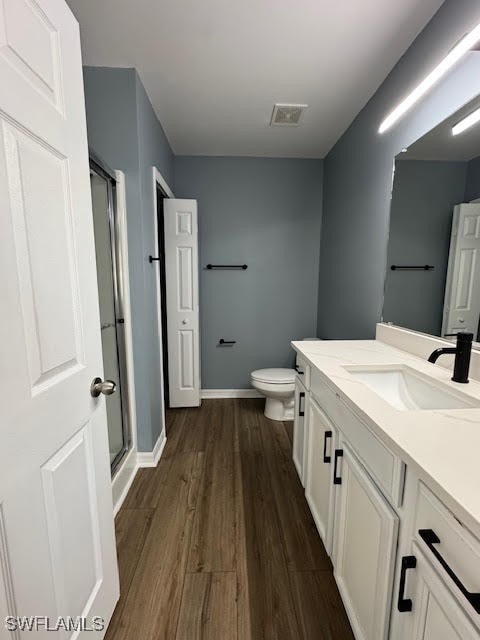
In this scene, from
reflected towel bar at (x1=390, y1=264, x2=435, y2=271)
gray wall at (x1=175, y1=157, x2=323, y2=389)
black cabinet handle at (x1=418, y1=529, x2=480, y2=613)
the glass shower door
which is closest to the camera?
black cabinet handle at (x1=418, y1=529, x2=480, y2=613)

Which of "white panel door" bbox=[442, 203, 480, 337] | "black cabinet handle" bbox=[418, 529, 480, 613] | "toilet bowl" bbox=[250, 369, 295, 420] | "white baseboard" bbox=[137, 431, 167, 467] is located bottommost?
"white baseboard" bbox=[137, 431, 167, 467]

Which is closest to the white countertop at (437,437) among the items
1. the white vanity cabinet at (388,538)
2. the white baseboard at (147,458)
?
the white vanity cabinet at (388,538)

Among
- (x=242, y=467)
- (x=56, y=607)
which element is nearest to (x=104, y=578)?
(x=56, y=607)

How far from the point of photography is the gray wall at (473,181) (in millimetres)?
1158

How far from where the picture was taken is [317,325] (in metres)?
3.10

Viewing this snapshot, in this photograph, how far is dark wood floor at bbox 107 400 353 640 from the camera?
109 centimetres

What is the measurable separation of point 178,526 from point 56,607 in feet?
2.75

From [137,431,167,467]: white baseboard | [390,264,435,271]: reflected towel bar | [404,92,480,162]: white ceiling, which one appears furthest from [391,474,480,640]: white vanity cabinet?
[137,431,167,467]: white baseboard

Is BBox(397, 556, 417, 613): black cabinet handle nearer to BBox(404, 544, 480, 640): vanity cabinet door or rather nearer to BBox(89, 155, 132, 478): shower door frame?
BBox(404, 544, 480, 640): vanity cabinet door

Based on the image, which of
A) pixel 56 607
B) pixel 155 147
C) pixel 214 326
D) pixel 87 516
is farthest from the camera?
pixel 214 326

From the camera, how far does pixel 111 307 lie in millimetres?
1806

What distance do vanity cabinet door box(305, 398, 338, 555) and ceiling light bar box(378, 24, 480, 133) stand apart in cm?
151

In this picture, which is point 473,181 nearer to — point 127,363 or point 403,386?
point 403,386

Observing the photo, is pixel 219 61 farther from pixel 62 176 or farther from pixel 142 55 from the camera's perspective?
pixel 62 176
